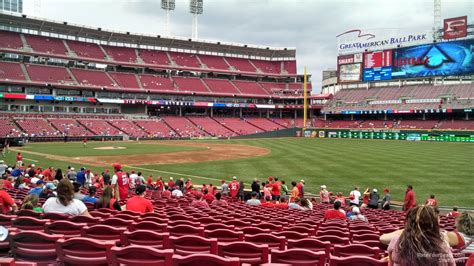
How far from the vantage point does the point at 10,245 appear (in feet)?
17.1

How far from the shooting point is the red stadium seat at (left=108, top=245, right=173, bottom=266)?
14.0ft

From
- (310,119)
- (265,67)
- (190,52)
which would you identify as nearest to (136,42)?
(190,52)

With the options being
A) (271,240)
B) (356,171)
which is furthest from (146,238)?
(356,171)

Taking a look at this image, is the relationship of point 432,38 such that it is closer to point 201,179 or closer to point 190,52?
point 190,52

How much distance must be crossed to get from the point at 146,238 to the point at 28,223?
6.88 feet

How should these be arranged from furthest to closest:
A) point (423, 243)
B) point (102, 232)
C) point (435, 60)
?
1. point (435, 60)
2. point (102, 232)
3. point (423, 243)

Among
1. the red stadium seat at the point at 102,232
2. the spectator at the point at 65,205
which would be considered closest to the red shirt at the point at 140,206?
the spectator at the point at 65,205

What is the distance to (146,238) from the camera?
5.64m

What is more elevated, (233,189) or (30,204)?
(30,204)

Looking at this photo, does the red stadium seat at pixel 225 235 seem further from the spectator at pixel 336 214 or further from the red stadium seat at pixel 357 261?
the spectator at pixel 336 214

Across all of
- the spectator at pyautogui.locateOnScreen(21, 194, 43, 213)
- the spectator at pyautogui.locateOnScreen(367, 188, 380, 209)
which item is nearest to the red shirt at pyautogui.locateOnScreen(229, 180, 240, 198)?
the spectator at pyautogui.locateOnScreen(367, 188, 380, 209)

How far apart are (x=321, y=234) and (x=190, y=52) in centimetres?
9820

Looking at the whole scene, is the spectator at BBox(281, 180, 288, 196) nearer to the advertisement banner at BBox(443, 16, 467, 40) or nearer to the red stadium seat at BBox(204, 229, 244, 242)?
the red stadium seat at BBox(204, 229, 244, 242)

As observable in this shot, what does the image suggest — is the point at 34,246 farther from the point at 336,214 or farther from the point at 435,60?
the point at 435,60
